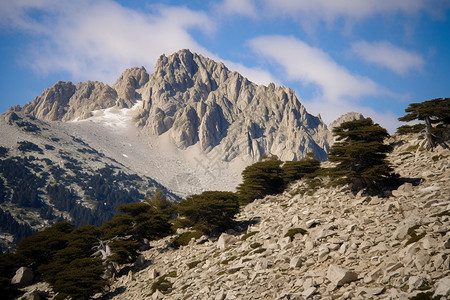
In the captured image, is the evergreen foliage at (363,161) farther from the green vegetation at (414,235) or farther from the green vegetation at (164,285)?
the green vegetation at (164,285)

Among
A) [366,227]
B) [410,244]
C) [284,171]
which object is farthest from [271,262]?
[284,171]

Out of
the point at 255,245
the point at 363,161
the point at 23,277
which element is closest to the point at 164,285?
the point at 255,245

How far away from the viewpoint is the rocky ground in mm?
13508

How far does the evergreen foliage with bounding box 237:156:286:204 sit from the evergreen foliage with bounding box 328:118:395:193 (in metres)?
19.4

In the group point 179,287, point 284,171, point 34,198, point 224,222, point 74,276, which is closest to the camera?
point 179,287

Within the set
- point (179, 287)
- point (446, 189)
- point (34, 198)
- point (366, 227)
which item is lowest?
point (179, 287)

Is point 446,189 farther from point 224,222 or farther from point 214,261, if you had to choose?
point 224,222

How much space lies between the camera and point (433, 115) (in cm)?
3856

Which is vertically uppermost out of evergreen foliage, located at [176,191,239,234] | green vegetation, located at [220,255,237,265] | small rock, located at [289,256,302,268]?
evergreen foliage, located at [176,191,239,234]

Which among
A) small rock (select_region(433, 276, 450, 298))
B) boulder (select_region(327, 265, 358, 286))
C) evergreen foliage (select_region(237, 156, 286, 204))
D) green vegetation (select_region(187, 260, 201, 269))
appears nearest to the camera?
small rock (select_region(433, 276, 450, 298))

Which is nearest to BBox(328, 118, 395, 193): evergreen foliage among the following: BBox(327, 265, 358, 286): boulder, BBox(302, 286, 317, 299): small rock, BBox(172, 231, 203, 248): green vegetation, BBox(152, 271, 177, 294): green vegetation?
BBox(327, 265, 358, 286): boulder

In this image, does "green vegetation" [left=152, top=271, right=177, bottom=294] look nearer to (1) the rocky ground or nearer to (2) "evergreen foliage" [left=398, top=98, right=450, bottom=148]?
(1) the rocky ground

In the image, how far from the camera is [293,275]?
17.5 m

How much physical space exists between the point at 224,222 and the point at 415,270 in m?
24.7
